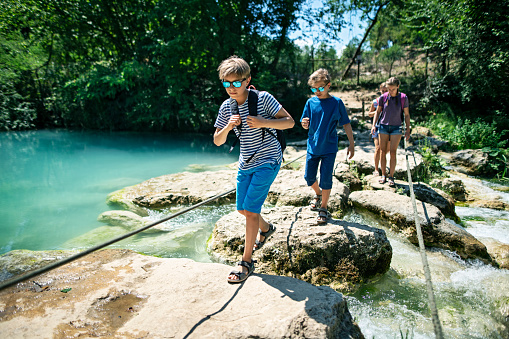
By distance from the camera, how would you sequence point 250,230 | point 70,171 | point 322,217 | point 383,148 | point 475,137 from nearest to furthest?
point 250,230 → point 322,217 → point 383,148 → point 70,171 → point 475,137

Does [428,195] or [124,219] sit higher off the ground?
[428,195]

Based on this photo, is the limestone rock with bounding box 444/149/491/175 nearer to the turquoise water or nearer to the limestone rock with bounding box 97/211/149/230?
the turquoise water

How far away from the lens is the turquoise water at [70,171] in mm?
5477

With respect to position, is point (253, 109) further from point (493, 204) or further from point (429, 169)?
point (429, 169)

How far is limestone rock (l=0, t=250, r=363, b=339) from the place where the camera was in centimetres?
206

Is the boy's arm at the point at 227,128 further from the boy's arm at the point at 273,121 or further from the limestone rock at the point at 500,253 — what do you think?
the limestone rock at the point at 500,253

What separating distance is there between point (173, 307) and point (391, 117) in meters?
4.71

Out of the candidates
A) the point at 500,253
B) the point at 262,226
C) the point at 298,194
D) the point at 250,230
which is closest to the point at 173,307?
the point at 250,230

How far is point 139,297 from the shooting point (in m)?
2.55

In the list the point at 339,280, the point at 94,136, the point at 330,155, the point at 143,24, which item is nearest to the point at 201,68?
the point at 143,24

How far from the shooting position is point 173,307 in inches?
91.3

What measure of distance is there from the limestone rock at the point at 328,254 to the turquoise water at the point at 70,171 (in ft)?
11.4

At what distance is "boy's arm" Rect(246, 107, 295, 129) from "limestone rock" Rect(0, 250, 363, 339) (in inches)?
51.6

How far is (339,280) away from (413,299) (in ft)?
2.42
